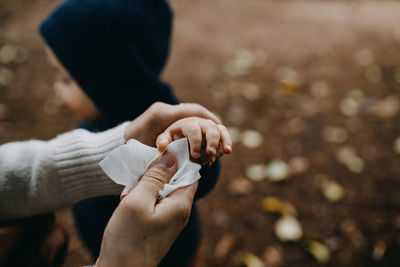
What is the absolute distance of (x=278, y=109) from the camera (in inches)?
90.8

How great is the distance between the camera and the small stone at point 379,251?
5.00ft


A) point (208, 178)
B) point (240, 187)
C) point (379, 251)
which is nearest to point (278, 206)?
point (240, 187)

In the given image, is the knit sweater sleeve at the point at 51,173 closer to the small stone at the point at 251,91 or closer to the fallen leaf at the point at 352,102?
the small stone at the point at 251,91

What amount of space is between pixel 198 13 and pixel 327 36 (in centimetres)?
146

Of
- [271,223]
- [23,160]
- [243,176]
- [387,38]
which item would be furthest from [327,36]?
[23,160]

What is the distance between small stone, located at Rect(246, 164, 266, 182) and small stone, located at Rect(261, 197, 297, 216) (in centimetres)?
17

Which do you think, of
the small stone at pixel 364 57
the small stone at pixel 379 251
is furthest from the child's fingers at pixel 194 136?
the small stone at pixel 364 57

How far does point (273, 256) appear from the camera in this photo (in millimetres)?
1565

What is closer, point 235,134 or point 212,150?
point 212,150

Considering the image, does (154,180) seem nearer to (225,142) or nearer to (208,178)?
(225,142)

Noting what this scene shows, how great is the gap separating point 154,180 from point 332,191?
1492mm

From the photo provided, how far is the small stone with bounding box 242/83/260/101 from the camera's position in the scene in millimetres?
2441

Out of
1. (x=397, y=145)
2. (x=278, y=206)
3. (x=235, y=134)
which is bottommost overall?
(x=397, y=145)

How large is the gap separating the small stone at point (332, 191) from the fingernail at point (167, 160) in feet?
4.59
